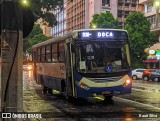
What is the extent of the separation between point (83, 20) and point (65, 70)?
3676 inches

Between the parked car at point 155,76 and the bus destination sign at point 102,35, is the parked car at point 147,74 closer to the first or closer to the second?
the parked car at point 155,76

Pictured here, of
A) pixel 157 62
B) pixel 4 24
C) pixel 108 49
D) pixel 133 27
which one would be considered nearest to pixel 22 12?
pixel 4 24

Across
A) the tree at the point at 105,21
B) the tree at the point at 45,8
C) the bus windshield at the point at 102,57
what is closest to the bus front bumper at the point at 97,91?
the bus windshield at the point at 102,57

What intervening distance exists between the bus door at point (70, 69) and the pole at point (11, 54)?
8231 mm

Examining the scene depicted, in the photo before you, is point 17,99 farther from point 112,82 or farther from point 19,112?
point 112,82

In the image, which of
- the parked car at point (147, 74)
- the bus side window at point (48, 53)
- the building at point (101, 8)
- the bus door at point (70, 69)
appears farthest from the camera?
the building at point (101, 8)

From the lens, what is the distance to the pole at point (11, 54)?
589 cm

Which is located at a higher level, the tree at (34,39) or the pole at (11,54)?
the tree at (34,39)

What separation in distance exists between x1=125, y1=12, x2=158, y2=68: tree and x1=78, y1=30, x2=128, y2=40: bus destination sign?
38444mm

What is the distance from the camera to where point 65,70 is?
50.1 ft

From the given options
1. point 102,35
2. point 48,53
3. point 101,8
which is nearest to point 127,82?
point 102,35

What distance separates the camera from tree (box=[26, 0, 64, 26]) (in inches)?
778

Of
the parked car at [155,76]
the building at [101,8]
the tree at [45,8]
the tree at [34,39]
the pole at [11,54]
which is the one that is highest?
the building at [101,8]

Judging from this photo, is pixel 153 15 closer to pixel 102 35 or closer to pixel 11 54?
pixel 102 35
